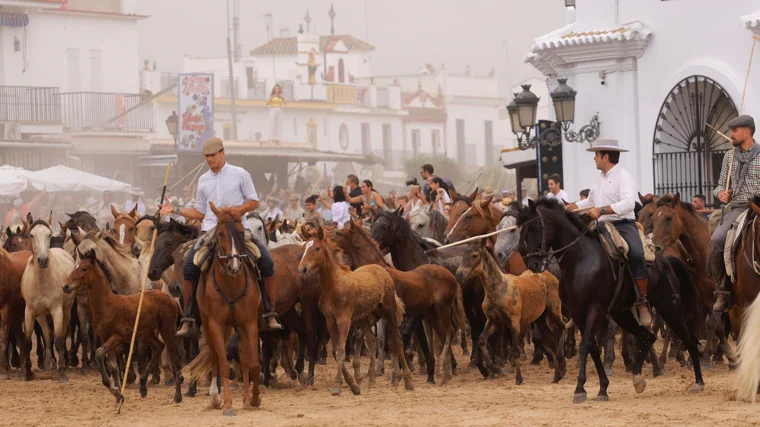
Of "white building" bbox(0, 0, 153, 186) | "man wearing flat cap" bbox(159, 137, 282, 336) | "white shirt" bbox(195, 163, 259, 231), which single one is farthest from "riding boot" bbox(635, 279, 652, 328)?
"white building" bbox(0, 0, 153, 186)

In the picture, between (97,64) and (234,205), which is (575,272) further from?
(97,64)

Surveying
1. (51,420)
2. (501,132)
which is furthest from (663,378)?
(501,132)

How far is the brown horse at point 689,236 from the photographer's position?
16.0 metres

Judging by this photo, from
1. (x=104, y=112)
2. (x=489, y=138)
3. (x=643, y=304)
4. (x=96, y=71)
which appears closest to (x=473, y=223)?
(x=643, y=304)

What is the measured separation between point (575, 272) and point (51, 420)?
5354 mm

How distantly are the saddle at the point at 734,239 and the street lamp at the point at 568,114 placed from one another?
1130 cm

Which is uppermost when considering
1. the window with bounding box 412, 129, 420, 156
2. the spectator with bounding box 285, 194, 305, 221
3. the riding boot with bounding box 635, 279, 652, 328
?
the window with bounding box 412, 129, 420, 156

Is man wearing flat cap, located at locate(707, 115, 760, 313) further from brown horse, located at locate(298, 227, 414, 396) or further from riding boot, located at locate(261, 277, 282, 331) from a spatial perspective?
riding boot, located at locate(261, 277, 282, 331)

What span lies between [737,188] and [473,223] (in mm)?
4688

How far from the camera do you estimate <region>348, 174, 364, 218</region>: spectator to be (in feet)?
76.8

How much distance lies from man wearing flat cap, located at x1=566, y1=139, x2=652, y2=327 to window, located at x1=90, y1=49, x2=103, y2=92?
151 ft

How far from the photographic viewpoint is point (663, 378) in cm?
1555

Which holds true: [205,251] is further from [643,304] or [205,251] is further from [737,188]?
[737,188]

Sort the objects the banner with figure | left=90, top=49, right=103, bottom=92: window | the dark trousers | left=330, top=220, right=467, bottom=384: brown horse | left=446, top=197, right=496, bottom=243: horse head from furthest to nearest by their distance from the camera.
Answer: left=90, top=49, right=103, bottom=92: window, the banner with figure, left=446, top=197, right=496, bottom=243: horse head, left=330, top=220, right=467, bottom=384: brown horse, the dark trousers
